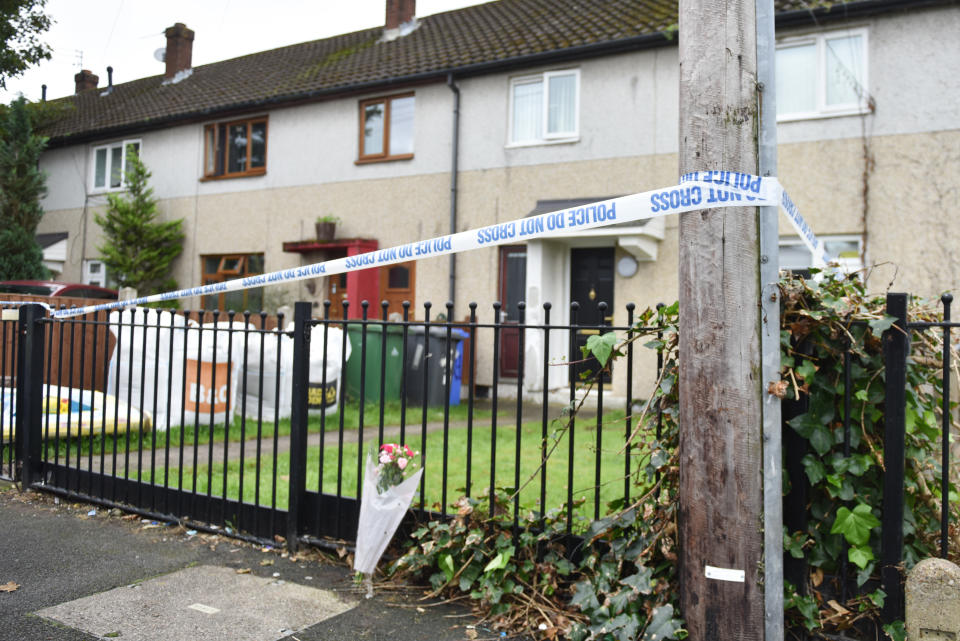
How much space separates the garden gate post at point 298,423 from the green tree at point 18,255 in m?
13.9

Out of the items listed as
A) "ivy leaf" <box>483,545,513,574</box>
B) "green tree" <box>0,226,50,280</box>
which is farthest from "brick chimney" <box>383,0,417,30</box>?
"ivy leaf" <box>483,545,513,574</box>

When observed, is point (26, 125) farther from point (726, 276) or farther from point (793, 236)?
point (726, 276)

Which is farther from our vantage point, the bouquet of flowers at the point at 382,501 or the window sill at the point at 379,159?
the window sill at the point at 379,159

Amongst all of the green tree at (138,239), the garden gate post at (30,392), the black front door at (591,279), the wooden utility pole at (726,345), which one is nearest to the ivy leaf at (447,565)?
the wooden utility pole at (726,345)

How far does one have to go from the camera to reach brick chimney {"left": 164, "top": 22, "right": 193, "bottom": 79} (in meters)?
20.3

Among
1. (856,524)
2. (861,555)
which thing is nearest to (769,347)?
(856,524)

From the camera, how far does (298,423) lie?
416 cm

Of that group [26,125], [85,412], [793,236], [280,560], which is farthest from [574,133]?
[26,125]

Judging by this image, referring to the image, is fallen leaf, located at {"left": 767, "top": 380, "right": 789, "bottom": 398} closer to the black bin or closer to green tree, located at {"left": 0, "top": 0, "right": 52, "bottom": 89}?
the black bin

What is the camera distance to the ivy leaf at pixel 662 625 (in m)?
2.79

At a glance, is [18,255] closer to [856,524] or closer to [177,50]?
[177,50]

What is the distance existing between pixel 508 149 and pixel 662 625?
410 inches

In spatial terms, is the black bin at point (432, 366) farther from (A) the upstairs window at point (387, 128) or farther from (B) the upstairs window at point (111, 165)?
(B) the upstairs window at point (111, 165)

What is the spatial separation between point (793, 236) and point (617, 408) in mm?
3494
